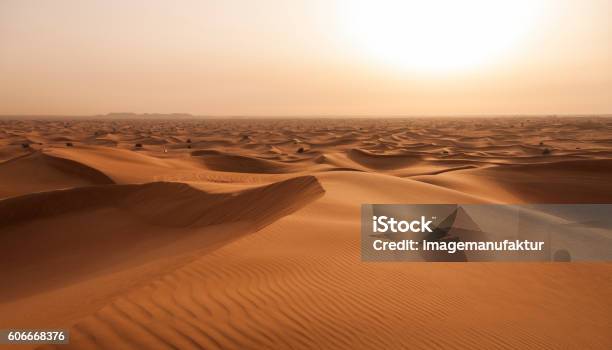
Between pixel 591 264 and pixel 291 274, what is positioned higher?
pixel 291 274

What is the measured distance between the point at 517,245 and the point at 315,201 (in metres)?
3.63

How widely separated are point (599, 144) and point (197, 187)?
29288 mm

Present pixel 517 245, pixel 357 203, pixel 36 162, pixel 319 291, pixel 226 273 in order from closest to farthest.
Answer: pixel 319 291
pixel 226 273
pixel 517 245
pixel 357 203
pixel 36 162

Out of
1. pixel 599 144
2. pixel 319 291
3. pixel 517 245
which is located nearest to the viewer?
pixel 319 291

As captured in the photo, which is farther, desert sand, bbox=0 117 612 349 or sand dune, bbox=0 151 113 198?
sand dune, bbox=0 151 113 198

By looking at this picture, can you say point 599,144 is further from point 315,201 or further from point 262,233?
point 262,233

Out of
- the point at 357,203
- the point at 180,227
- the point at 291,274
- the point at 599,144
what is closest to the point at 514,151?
the point at 599,144

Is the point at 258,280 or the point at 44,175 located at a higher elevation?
the point at 258,280

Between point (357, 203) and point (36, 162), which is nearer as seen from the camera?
point (357, 203)

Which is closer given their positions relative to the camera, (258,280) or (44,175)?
(258,280)

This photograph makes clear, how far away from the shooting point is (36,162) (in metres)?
15.8

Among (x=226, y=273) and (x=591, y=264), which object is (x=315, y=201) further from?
(x=591, y=264)

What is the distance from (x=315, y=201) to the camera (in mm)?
8359

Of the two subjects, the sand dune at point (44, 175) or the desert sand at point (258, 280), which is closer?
the desert sand at point (258, 280)
